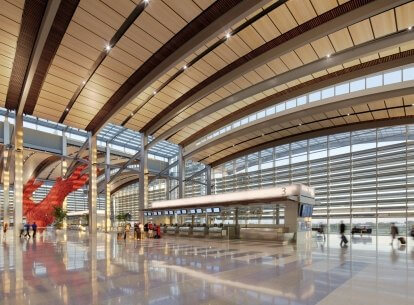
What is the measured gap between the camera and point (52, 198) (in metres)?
38.4

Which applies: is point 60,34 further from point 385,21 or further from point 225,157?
point 225,157

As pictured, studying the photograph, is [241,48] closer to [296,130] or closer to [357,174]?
[296,130]

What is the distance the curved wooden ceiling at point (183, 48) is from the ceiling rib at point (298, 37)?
43 millimetres

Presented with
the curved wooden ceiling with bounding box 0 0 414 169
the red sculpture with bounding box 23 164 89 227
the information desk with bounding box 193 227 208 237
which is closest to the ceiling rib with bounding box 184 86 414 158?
the curved wooden ceiling with bounding box 0 0 414 169

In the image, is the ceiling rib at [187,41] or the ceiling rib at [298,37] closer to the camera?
the ceiling rib at [298,37]

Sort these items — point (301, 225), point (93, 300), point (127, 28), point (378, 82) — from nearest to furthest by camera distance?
1. point (93, 300)
2. point (127, 28)
3. point (301, 225)
4. point (378, 82)

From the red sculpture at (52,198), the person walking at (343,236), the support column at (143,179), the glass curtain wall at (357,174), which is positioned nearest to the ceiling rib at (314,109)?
the glass curtain wall at (357,174)

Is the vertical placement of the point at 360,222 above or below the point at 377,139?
below

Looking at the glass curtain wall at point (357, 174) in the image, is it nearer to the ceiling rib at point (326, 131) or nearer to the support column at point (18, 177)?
the ceiling rib at point (326, 131)

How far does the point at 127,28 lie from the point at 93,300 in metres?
13.2

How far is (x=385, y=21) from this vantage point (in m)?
13.9

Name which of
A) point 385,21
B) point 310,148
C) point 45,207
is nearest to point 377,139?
point 310,148

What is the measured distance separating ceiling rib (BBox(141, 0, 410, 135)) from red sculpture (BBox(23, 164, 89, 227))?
22820 millimetres

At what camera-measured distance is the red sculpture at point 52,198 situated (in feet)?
124
